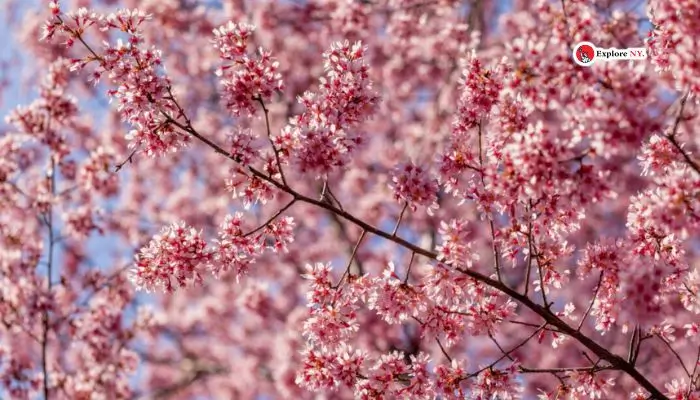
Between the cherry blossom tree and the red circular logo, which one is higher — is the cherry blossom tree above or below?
below

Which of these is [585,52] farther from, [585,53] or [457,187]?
[457,187]

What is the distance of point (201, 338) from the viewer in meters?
19.3

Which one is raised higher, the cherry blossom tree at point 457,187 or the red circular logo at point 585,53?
the red circular logo at point 585,53

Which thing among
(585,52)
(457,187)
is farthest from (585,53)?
(457,187)

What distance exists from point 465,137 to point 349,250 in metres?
7.30

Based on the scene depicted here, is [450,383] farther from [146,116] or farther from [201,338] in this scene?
[201,338]

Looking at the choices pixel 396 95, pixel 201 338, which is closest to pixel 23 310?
pixel 396 95
